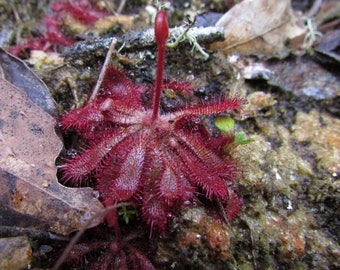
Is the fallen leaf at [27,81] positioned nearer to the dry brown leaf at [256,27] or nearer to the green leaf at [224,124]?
the green leaf at [224,124]

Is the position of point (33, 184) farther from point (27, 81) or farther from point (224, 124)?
point (224, 124)

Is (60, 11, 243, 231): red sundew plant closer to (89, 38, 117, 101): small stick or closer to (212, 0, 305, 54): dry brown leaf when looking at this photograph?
(89, 38, 117, 101): small stick

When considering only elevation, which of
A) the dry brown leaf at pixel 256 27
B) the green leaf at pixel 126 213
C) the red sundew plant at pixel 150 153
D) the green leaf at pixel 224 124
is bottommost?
the green leaf at pixel 126 213

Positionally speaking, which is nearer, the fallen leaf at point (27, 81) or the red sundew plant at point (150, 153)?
the red sundew plant at point (150, 153)

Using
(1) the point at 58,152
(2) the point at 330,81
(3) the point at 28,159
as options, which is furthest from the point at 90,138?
(2) the point at 330,81

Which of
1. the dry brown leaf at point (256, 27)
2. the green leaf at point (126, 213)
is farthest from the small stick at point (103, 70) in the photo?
the dry brown leaf at point (256, 27)

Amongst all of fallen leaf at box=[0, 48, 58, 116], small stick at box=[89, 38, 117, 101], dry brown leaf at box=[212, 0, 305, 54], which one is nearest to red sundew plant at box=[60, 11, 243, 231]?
small stick at box=[89, 38, 117, 101]

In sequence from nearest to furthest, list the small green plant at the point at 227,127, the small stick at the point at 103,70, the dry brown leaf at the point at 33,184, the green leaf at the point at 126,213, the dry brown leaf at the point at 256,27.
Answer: the dry brown leaf at the point at 33,184 → the green leaf at the point at 126,213 → the small green plant at the point at 227,127 → the small stick at the point at 103,70 → the dry brown leaf at the point at 256,27

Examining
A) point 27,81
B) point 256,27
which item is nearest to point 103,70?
point 27,81
